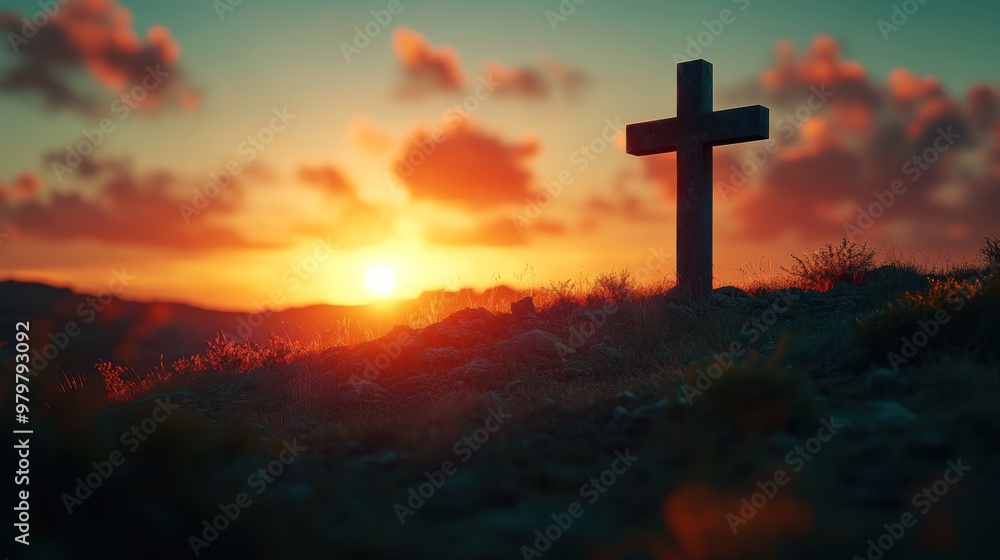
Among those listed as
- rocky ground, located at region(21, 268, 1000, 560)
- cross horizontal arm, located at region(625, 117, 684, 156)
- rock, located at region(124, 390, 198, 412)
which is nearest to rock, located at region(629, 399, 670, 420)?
rocky ground, located at region(21, 268, 1000, 560)

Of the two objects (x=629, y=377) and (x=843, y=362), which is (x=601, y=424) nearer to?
(x=843, y=362)

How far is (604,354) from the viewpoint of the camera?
10750 millimetres

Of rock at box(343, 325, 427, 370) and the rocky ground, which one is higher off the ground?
rock at box(343, 325, 427, 370)

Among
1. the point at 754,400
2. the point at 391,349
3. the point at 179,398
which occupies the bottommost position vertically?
the point at 179,398

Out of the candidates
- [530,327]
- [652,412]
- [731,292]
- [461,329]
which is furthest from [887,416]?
[731,292]

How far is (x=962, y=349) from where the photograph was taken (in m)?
6.48

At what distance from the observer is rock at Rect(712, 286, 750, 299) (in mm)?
13425

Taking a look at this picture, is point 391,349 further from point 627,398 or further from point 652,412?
point 652,412

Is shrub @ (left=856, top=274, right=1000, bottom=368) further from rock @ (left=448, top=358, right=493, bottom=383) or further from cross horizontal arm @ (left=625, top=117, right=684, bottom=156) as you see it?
cross horizontal arm @ (left=625, top=117, right=684, bottom=156)

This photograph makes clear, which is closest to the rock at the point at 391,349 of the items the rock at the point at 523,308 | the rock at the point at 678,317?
the rock at the point at 523,308

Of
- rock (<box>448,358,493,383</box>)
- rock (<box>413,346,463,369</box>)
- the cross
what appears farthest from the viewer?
the cross

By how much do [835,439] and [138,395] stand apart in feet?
36.1

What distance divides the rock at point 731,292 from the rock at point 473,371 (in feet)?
15.8

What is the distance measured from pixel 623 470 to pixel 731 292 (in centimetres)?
909
